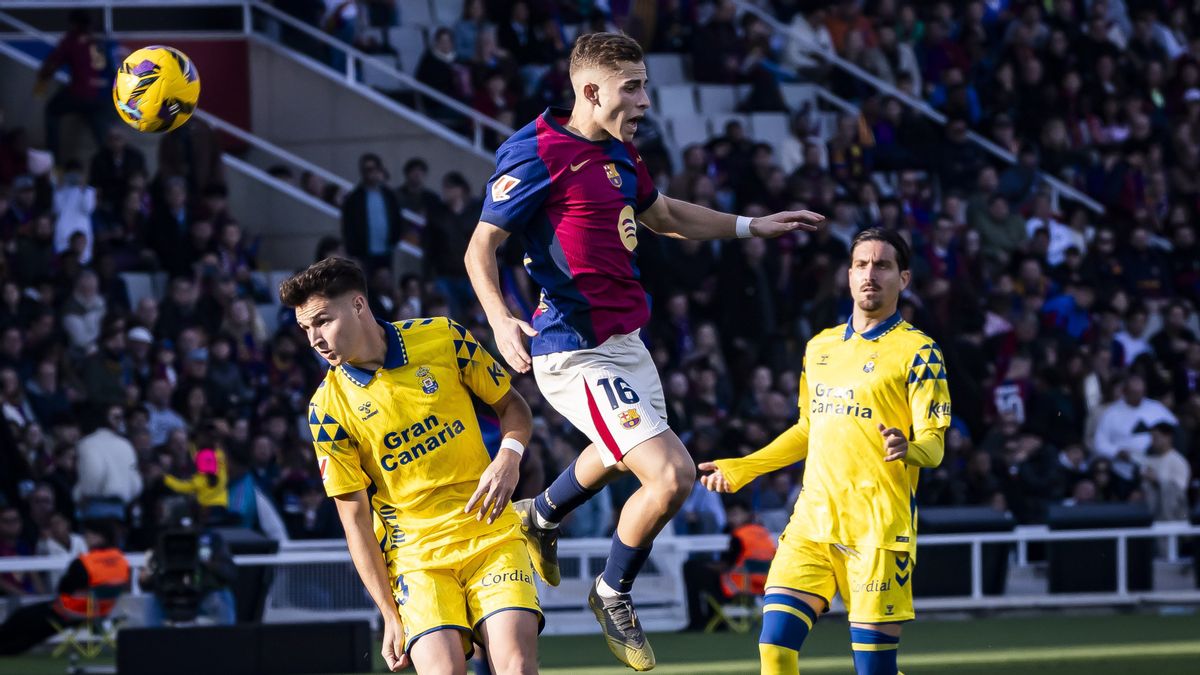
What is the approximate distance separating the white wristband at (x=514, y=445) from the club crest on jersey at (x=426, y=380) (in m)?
0.35

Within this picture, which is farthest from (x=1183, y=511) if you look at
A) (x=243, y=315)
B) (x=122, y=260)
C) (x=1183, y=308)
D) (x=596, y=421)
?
(x=596, y=421)

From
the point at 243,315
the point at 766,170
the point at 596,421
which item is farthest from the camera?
the point at 766,170

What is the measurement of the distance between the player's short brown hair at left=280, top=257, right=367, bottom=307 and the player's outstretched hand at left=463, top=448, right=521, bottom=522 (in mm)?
821

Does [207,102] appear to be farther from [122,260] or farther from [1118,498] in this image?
[1118,498]

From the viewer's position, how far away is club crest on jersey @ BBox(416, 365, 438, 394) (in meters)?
6.99

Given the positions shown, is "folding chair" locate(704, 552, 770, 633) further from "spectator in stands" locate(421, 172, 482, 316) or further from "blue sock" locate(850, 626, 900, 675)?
"blue sock" locate(850, 626, 900, 675)

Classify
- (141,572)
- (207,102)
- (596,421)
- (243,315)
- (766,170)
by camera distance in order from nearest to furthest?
(596,421) < (141,572) < (243,315) < (766,170) < (207,102)

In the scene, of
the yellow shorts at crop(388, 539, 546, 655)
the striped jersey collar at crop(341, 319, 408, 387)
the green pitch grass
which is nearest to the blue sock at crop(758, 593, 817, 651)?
the yellow shorts at crop(388, 539, 546, 655)

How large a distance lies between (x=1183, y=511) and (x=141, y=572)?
8588mm

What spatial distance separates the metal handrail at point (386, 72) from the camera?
18844mm

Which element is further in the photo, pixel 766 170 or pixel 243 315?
pixel 766 170

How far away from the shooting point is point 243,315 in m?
15.7

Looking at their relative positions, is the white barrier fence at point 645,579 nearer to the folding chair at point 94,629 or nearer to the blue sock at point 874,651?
the folding chair at point 94,629

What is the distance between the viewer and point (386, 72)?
19.8 m
